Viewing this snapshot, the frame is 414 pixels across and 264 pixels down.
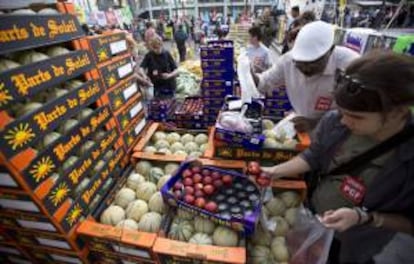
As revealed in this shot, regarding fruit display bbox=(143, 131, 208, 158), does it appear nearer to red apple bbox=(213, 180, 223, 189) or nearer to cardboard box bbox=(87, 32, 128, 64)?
Result: red apple bbox=(213, 180, 223, 189)

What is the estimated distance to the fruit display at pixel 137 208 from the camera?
1635mm

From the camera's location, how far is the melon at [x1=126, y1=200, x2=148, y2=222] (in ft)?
5.60

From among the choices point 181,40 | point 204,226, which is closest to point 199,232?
point 204,226

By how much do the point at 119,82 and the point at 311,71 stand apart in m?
1.56

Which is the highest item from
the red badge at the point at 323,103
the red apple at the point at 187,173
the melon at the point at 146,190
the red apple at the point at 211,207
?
the red badge at the point at 323,103

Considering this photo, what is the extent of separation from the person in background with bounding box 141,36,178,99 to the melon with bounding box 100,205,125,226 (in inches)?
106

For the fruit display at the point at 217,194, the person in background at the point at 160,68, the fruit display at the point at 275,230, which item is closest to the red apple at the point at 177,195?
the fruit display at the point at 217,194

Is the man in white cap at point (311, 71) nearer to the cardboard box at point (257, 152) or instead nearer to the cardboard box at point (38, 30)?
the cardboard box at point (257, 152)

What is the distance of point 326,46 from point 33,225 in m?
2.23

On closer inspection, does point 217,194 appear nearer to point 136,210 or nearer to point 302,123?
point 136,210

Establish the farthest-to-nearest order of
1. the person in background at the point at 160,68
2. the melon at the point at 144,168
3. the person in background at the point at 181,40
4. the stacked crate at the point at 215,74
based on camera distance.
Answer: the person in background at the point at 181,40 < the person in background at the point at 160,68 < the stacked crate at the point at 215,74 < the melon at the point at 144,168

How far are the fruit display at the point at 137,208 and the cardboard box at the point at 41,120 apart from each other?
0.71 metres

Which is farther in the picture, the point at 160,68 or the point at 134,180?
the point at 160,68

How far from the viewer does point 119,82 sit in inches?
84.2
